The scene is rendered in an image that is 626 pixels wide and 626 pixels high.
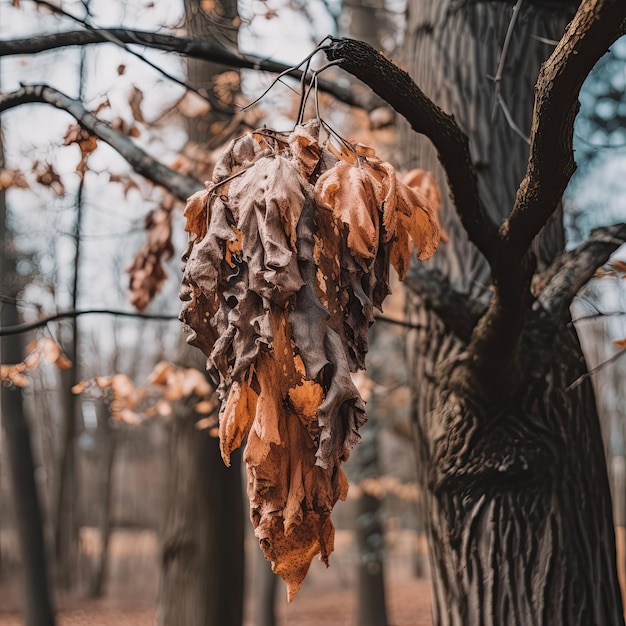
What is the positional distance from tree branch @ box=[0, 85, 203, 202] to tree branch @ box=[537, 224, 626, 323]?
147 centimetres

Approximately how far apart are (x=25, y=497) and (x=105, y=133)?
610 cm

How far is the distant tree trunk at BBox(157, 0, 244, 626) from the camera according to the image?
539 cm

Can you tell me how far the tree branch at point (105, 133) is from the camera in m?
2.50

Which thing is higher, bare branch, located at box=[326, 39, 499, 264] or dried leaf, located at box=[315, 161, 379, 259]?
bare branch, located at box=[326, 39, 499, 264]

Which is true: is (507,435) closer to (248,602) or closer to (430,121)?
(430,121)

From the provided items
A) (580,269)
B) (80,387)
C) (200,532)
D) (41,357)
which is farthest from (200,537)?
(580,269)

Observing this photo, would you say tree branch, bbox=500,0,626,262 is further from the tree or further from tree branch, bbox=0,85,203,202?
tree branch, bbox=0,85,203,202

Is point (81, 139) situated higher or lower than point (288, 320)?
higher

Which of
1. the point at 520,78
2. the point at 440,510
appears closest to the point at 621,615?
the point at 440,510

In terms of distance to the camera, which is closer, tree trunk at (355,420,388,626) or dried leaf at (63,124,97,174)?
dried leaf at (63,124,97,174)

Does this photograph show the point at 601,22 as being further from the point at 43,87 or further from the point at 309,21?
the point at 309,21

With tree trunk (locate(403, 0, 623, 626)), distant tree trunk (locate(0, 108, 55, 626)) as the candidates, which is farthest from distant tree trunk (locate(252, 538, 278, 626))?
tree trunk (locate(403, 0, 623, 626))

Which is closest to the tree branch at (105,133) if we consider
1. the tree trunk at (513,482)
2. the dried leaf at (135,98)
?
the dried leaf at (135,98)

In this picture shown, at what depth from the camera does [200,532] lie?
5.50 meters
